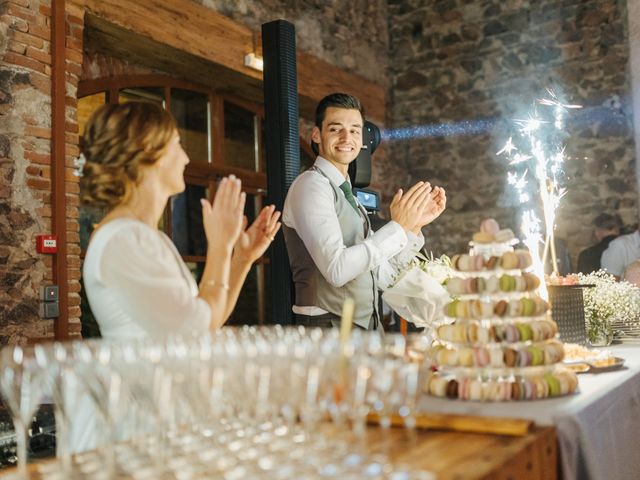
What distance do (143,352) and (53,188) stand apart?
3416 millimetres

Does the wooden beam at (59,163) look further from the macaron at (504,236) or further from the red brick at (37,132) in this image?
the macaron at (504,236)

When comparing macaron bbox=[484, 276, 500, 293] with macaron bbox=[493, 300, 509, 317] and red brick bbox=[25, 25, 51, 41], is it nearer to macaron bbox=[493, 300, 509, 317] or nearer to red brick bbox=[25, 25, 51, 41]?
macaron bbox=[493, 300, 509, 317]

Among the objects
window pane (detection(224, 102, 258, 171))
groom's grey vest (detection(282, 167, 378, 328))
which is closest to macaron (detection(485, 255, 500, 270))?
groom's grey vest (detection(282, 167, 378, 328))

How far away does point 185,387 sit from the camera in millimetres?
968

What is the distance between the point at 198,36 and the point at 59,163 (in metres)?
1.70

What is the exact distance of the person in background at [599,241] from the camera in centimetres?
639

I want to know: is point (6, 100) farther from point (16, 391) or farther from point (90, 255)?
point (16, 391)

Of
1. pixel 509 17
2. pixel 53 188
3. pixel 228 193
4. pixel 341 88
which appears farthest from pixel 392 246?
pixel 509 17

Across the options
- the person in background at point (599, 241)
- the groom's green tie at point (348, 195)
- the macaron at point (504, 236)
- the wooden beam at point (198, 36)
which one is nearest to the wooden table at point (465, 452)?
the macaron at point (504, 236)

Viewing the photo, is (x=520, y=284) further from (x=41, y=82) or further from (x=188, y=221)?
(x=188, y=221)

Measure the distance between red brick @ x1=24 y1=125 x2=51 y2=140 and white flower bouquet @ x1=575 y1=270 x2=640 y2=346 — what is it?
9.86 feet

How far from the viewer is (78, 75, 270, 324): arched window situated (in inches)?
200

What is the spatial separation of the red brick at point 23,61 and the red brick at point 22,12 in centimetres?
23

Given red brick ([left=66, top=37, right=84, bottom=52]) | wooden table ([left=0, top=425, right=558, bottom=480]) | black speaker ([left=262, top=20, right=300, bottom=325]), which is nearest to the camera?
wooden table ([left=0, top=425, right=558, bottom=480])
